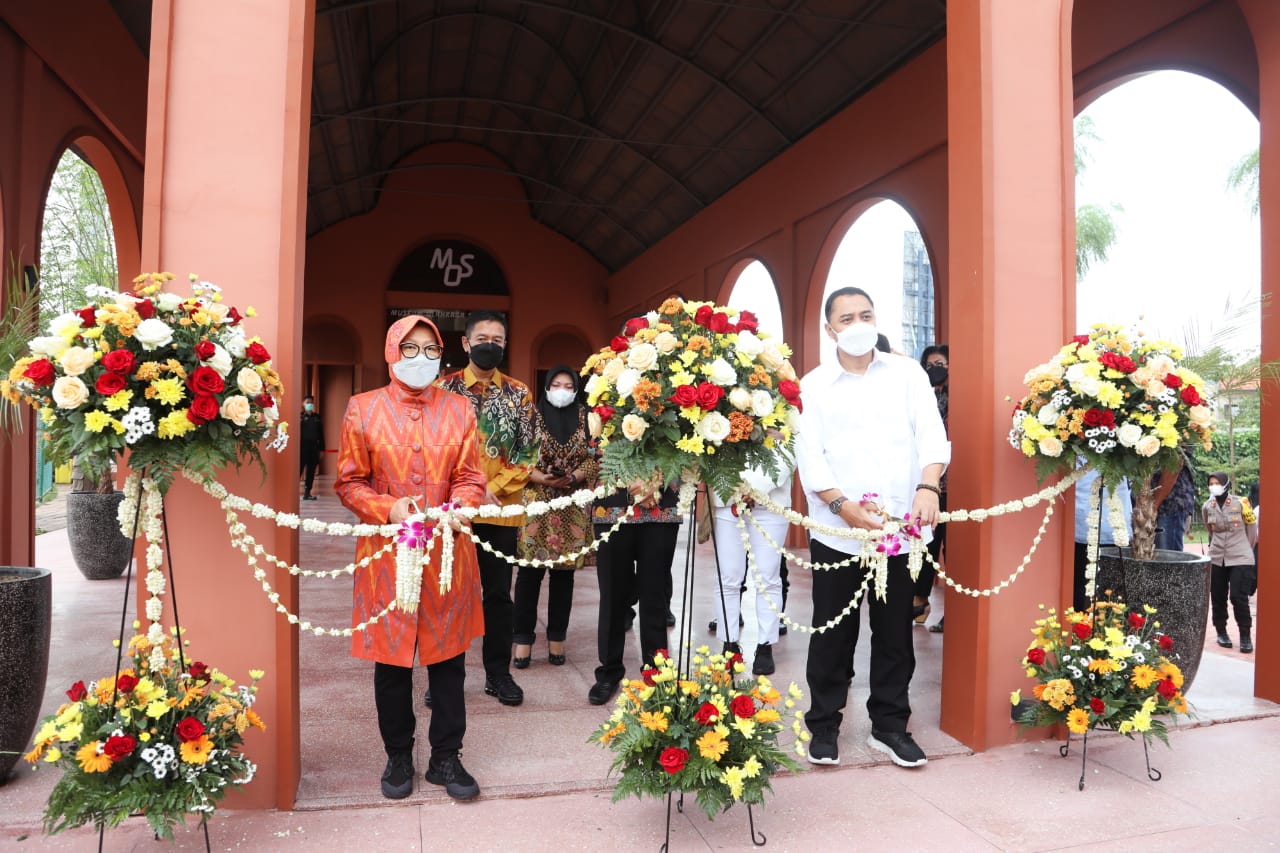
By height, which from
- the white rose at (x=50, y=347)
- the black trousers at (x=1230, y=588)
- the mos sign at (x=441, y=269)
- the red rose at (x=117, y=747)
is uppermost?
the mos sign at (x=441, y=269)

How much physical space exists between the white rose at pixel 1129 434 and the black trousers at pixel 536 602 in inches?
109

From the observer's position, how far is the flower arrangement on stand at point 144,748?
8.35ft

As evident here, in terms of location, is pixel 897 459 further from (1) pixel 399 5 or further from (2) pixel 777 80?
(1) pixel 399 5

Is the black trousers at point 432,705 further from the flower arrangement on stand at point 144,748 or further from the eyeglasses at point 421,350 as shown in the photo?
the eyeglasses at point 421,350

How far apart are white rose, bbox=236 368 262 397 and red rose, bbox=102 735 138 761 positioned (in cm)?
109

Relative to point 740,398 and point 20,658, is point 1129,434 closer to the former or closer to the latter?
point 740,398

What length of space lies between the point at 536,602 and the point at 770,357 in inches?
94.3

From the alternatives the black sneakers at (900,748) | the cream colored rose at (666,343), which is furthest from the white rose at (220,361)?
the black sneakers at (900,748)

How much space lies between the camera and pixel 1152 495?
430 centimetres

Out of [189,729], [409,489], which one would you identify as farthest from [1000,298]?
[189,729]

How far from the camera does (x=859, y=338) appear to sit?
356 centimetres

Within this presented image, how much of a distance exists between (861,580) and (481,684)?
2126mm

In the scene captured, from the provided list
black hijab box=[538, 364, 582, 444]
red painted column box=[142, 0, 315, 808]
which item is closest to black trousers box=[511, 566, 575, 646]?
black hijab box=[538, 364, 582, 444]

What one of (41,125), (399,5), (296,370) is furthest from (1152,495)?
(399,5)
